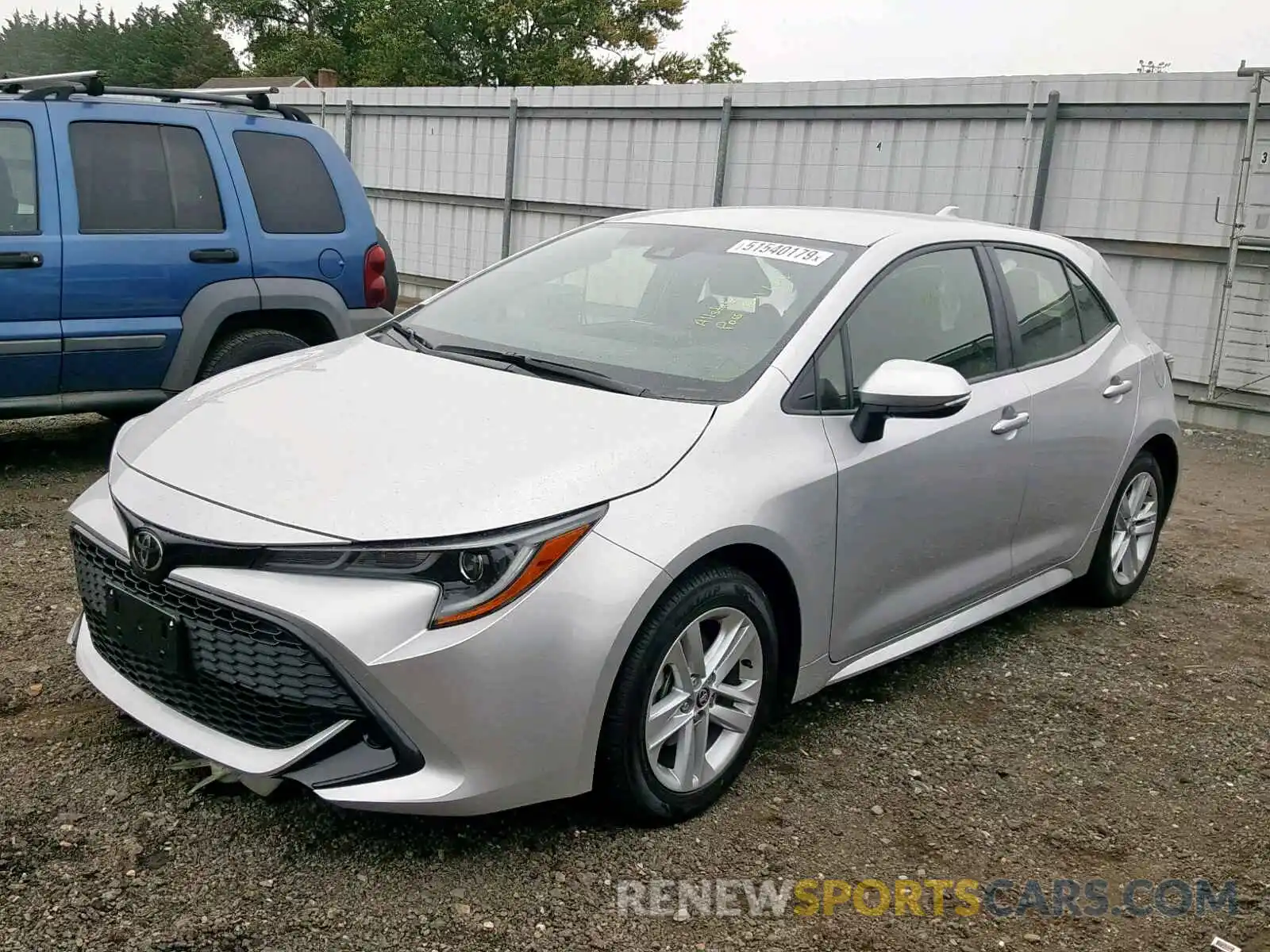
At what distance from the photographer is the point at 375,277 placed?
6789 millimetres

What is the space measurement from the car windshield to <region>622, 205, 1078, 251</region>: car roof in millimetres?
70

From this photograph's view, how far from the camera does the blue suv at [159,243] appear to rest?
5.66m

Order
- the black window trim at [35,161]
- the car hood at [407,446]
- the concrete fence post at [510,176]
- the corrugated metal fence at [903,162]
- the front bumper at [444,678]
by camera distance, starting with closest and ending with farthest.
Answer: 1. the front bumper at [444,678]
2. the car hood at [407,446]
3. the black window trim at [35,161]
4. the corrugated metal fence at [903,162]
5. the concrete fence post at [510,176]

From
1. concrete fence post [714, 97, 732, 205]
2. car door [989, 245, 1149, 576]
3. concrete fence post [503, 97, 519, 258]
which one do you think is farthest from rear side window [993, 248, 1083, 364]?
concrete fence post [503, 97, 519, 258]

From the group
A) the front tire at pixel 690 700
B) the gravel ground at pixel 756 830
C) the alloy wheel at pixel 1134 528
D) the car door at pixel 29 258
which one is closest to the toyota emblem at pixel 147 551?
the gravel ground at pixel 756 830

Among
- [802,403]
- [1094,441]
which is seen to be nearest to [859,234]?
[802,403]

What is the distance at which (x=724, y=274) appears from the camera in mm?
3844

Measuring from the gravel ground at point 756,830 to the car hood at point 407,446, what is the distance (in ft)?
2.72

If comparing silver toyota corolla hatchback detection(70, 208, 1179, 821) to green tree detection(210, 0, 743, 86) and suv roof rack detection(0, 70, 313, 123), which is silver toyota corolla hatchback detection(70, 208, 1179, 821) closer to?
suv roof rack detection(0, 70, 313, 123)

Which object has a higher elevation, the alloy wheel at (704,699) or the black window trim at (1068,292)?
the black window trim at (1068,292)

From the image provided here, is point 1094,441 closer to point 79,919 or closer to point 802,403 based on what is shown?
point 802,403

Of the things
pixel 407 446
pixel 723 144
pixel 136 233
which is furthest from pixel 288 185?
pixel 723 144

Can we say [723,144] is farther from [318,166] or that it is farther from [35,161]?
[35,161]

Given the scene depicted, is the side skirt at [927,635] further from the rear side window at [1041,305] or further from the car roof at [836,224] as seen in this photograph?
the car roof at [836,224]
